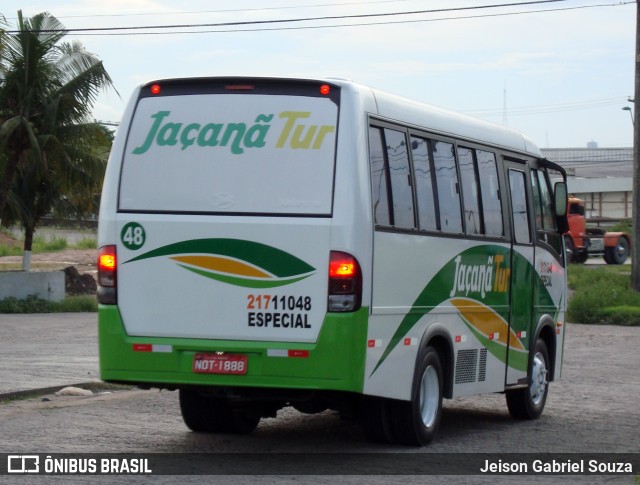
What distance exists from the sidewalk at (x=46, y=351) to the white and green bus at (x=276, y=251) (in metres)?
4.35

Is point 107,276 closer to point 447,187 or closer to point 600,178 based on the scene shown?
point 447,187

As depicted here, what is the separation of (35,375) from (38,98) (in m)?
15.6

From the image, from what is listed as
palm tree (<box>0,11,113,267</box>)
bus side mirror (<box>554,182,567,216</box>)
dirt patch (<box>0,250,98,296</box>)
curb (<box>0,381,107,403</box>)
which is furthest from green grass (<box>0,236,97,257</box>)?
bus side mirror (<box>554,182,567,216</box>)

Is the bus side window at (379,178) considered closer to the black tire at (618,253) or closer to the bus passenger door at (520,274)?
the bus passenger door at (520,274)

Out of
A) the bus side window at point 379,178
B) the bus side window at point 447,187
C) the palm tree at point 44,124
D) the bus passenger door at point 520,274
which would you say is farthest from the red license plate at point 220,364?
the palm tree at point 44,124

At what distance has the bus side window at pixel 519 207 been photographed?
1269 centimetres

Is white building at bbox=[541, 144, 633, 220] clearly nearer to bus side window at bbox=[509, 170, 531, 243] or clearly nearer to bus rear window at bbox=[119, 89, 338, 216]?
bus side window at bbox=[509, 170, 531, 243]

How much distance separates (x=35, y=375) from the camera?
603 inches

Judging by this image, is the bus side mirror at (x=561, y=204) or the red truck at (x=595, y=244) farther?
the red truck at (x=595, y=244)

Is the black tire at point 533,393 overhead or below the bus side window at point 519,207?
below

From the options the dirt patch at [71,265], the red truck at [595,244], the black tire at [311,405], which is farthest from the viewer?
the red truck at [595,244]

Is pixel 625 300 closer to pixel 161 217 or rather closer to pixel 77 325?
pixel 77 325

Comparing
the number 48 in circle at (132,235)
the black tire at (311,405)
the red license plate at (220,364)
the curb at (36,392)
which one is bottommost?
the curb at (36,392)

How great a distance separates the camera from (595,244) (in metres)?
49.8
